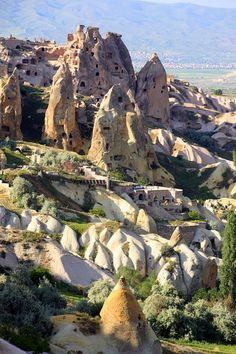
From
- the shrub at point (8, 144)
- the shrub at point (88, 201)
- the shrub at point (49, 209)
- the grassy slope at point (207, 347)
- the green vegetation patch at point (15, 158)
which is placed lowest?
the grassy slope at point (207, 347)

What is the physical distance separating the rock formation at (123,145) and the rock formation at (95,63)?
20.2 metres

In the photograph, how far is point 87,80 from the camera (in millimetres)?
89750

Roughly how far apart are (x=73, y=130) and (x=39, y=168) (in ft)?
56.9

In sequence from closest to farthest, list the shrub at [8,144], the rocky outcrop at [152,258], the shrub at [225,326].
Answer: the shrub at [225,326] < the rocky outcrop at [152,258] < the shrub at [8,144]

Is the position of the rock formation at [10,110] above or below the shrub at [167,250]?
above

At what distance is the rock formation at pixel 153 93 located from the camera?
307ft

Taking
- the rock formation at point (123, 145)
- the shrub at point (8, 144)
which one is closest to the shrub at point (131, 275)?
the shrub at point (8, 144)

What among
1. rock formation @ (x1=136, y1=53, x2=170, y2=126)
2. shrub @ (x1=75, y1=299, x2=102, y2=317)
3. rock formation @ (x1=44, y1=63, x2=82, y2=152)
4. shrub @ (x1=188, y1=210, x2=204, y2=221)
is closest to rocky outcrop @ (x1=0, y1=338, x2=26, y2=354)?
shrub @ (x1=75, y1=299, x2=102, y2=317)

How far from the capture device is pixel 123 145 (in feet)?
217

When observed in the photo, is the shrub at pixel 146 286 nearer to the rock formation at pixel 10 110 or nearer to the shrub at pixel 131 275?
the shrub at pixel 131 275

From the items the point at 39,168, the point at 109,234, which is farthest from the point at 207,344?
the point at 39,168

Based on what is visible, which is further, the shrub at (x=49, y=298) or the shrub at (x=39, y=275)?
the shrub at (x=39, y=275)

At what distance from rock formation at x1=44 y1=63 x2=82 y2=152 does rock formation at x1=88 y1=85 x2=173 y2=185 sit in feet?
10.8

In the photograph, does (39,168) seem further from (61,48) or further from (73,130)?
(61,48)
